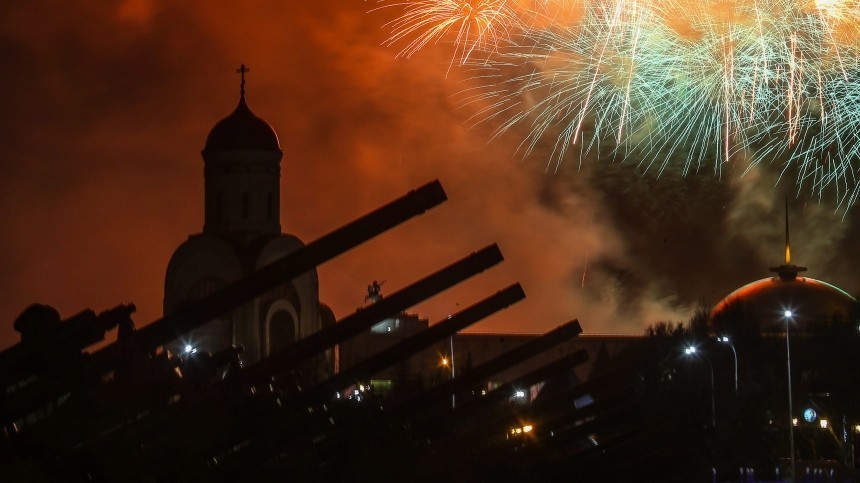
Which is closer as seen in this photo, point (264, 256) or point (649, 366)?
point (649, 366)

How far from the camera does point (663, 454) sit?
31.3 m

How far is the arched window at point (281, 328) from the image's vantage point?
8094 centimetres

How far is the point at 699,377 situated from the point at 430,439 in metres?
42.4

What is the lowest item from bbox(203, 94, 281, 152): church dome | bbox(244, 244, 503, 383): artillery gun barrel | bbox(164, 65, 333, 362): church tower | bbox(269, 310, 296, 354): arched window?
bbox(244, 244, 503, 383): artillery gun barrel

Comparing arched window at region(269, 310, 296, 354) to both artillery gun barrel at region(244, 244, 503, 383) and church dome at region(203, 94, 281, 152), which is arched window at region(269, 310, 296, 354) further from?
artillery gun barrel at region(244, 244, 503, 383)

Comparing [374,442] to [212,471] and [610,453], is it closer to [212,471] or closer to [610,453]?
[212,471]

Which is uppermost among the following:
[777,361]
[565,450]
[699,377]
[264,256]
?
[264,256]

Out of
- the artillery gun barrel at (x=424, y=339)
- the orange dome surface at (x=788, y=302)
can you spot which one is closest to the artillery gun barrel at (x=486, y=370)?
the artillery gun barrel at (x=424, y=339)

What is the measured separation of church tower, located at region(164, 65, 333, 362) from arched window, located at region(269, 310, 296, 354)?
0.14 ft

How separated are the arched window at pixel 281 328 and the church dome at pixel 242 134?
835 centimetres

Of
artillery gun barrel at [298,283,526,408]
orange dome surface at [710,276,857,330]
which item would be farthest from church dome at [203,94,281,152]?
artillery gun barrel at [298,283,526,408]

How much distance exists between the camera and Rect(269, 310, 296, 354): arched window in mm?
80938

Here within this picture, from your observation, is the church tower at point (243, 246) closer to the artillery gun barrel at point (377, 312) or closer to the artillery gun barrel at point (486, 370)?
the artillery gun barrel at point (486, 370)

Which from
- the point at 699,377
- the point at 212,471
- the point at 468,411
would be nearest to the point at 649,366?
the point at 699,377
